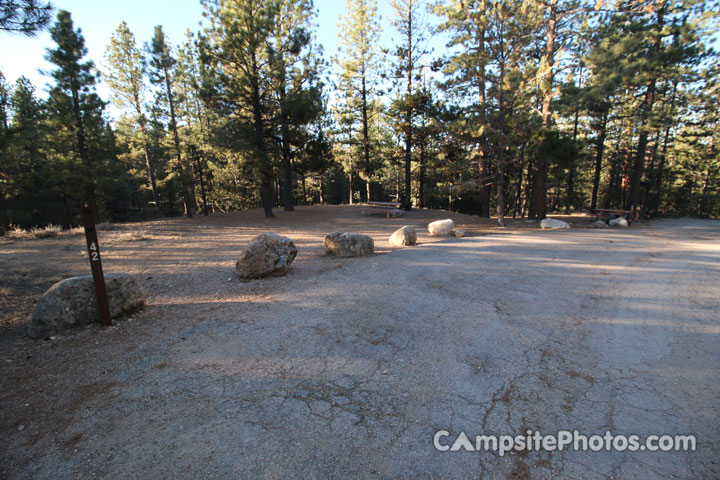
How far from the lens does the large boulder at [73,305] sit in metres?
3.87

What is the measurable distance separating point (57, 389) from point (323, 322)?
8.94ft

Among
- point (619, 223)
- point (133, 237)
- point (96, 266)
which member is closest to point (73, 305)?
point (96, 266)

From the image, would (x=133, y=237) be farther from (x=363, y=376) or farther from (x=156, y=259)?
(x=363, y=376)

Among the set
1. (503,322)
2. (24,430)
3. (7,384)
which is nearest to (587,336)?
(503,322)

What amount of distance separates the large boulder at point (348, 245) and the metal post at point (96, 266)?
4841 millimetres

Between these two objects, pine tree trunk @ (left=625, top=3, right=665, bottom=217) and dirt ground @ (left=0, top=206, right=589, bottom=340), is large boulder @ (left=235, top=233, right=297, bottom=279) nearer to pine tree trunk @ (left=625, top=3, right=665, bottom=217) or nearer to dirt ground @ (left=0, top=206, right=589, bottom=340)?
dirt ground @ (left=0, top=206, right=589, bottom=340)

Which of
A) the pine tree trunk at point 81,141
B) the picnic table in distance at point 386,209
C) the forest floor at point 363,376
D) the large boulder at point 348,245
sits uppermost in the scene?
the pine tree trunk at point 81,141

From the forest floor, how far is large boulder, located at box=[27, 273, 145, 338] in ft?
0.61

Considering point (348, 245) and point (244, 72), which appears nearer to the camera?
point (348, 245)

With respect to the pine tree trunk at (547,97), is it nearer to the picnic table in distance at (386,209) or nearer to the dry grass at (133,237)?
the picnic table in distance at (386,209)

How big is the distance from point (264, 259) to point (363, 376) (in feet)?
13.1

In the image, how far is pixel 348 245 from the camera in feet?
26.3

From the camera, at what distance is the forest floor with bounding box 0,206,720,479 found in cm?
211

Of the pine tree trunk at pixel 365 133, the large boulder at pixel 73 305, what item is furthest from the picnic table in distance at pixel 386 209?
the large boulder at pixel 73 305
